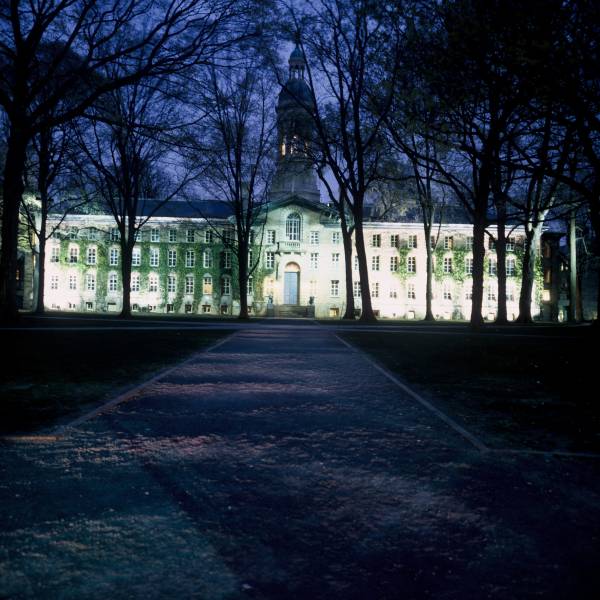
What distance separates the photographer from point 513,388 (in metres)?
6.57

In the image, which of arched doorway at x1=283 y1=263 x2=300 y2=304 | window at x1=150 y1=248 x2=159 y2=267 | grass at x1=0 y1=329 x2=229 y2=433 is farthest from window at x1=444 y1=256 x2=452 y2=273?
grass at x1=0 y1=329 x2=229 y2=433

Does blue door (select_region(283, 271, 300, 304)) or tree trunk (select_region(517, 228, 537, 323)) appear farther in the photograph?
blue door (select_region(283, 271, 300, 304))

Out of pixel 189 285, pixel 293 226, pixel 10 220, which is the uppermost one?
pixel 293 226

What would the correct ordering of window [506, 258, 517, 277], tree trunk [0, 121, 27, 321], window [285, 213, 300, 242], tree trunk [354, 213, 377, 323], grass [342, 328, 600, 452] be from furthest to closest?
window [506, 258, 517, 277] → window [285, 213, 300, 242] → tree trunk [354, 213, 377, 323] → tree trunk [0, 121, 27, 321] → grass [342, 328, 600, 452]

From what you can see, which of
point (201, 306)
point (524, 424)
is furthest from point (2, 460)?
point (201, 306)

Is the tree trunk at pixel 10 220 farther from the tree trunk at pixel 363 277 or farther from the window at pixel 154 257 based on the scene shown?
the window at pixel 154 257

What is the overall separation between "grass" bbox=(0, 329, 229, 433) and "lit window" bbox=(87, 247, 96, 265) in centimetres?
4213

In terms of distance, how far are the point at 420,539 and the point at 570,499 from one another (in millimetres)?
1148

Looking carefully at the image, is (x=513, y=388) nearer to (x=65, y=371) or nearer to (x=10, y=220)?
(x=65, y=371)

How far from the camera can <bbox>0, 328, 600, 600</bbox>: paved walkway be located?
2025 mm

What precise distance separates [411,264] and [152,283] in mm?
27602

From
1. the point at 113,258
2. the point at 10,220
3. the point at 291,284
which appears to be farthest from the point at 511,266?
the point at 10,220

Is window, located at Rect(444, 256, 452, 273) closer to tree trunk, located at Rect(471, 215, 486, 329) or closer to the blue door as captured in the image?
the blue door

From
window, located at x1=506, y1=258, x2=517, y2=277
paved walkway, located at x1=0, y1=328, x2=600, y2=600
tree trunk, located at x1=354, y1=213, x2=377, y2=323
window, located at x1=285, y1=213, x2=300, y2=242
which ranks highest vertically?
window, located at x1=285, y1=213, x2=300, y2=242
